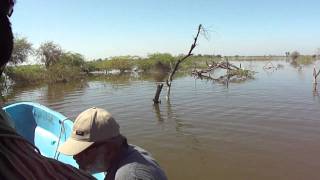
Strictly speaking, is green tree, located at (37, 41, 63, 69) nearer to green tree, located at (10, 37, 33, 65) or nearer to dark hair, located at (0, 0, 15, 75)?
green tree, located at (10, 37, 33, 65)

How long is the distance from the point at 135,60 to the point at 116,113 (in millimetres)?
35629

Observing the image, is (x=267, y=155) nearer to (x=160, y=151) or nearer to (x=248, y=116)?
(x=160, y=151)

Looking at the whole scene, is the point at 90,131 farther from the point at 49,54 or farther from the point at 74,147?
the point at 49,54

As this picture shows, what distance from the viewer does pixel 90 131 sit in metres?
2.64

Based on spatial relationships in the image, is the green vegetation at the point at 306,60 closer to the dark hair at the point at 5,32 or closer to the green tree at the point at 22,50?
the green tree at the point at 22,50

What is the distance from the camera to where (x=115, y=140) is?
2.70 m

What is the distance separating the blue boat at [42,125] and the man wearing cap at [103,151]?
11.5 ft

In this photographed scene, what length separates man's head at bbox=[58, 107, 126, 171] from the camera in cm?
263

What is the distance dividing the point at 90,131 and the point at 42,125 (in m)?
5.18

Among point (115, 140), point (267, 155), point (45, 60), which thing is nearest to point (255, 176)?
point (267, 155)

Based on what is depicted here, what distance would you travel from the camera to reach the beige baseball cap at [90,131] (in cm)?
263

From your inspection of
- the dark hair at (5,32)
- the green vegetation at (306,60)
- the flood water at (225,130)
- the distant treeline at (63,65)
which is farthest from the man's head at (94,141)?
the green vegetation at (306,60)

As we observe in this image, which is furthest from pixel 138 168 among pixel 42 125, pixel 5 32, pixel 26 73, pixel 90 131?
pixel 26 73

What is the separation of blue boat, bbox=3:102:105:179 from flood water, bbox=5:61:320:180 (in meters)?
3.24
